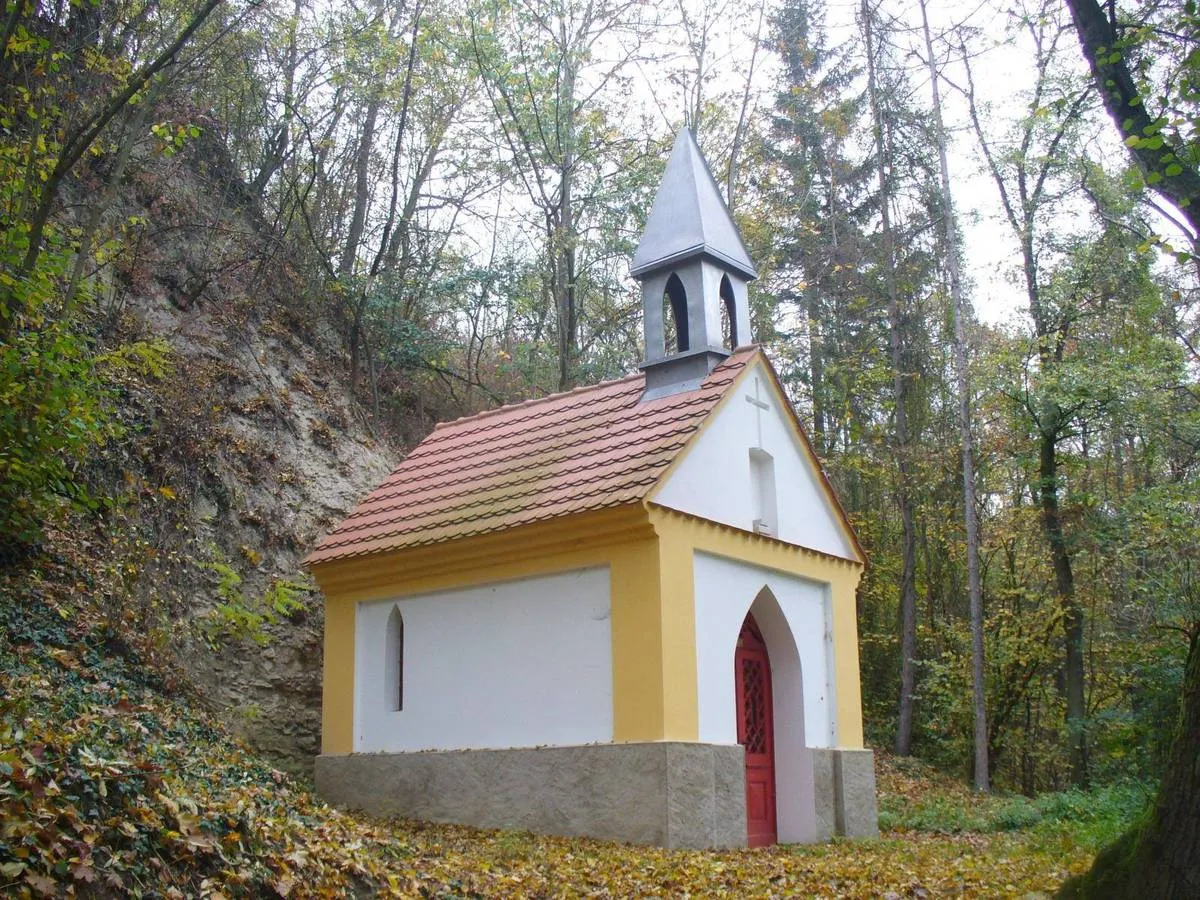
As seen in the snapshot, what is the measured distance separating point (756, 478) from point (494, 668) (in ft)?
12.5

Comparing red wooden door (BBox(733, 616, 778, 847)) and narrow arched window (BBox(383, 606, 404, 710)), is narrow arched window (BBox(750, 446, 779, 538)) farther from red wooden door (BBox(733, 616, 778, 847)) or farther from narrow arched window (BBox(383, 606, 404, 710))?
narrow arched window (BBox(383, 606, 404, 710))

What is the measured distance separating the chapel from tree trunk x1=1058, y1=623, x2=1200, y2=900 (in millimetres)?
5160

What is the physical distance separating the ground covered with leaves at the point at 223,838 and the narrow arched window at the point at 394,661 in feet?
5.51

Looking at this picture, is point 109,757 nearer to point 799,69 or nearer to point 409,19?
point 409,19

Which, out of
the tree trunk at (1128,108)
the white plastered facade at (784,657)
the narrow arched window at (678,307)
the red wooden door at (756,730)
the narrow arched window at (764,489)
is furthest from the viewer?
the narrow arched window at (678,307)

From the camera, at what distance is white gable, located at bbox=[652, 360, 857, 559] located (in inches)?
464

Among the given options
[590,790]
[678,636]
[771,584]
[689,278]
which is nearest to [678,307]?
[689,278]

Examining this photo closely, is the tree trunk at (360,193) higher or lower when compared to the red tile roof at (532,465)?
higher

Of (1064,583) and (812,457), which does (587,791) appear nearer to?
(812,457)

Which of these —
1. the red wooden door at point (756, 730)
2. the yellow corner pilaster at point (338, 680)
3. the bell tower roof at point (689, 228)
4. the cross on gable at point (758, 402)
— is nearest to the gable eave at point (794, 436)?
the cross on gable at point (758, 402)

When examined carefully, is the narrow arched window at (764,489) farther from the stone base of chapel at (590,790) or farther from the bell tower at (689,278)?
the stone base of chapel at (590,790)

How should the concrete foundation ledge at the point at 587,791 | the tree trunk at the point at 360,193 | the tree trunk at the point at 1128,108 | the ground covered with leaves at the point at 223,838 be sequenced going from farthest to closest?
1. the tree trunk at the point at 360,193
2. the concrete foundation ledge at the point at 587,791
3. the tree trunk at the point at 1128,108
4. the ground covered with leaves at the point at 223,838

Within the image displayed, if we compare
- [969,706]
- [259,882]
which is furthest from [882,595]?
[259,882]

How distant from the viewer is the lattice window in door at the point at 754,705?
42.0 ft
